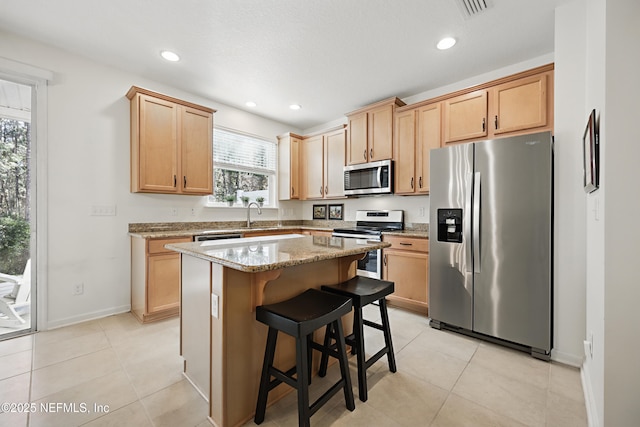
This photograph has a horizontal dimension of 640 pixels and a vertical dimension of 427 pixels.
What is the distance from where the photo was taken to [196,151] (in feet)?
11.0

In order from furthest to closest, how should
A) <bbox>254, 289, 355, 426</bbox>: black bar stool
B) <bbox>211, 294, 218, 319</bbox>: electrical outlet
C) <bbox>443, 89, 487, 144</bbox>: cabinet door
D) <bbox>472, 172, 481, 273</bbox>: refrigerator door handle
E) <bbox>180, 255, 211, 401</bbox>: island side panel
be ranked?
<bbox>443, 89, 487, 144</bbox>: cabinet door, <bbox>472, 172, 481, 273</bbox>: refrigerator door handle, <bbox>180, 255, 211, 401</bbox>: island side panel, <bbox>211, 294, 218, 319</bbox>: electrical outlet, <bbox>254, 289, 355, 426</bbox>: black bar stool

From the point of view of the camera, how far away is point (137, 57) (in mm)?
2789

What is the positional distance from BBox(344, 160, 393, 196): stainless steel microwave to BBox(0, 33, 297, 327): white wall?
2.53 meters

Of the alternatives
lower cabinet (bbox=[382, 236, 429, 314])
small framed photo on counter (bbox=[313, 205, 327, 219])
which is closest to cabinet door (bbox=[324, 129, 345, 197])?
small framed photo on counter (bbox=[313, 205, 327, 219])

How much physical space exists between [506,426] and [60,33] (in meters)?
4.37

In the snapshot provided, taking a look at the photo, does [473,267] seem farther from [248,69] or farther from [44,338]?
[44,338]

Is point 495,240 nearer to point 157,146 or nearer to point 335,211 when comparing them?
point 335,211

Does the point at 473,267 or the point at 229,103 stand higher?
the point at 229,103

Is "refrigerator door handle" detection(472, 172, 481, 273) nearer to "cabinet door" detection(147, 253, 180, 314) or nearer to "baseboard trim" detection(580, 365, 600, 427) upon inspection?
"baseboard trim" detection(580, 365, 600, 427)

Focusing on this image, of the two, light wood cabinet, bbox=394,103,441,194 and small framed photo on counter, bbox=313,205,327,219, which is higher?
light wood cabinet, bbox=394,103,441,194

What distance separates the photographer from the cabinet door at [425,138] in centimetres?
314

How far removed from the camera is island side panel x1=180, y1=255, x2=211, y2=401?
4.99 ft

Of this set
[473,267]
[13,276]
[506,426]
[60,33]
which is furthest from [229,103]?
[506,426]

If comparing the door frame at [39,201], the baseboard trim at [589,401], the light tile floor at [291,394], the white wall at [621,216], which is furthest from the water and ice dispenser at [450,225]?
the door frame at [39,201]
